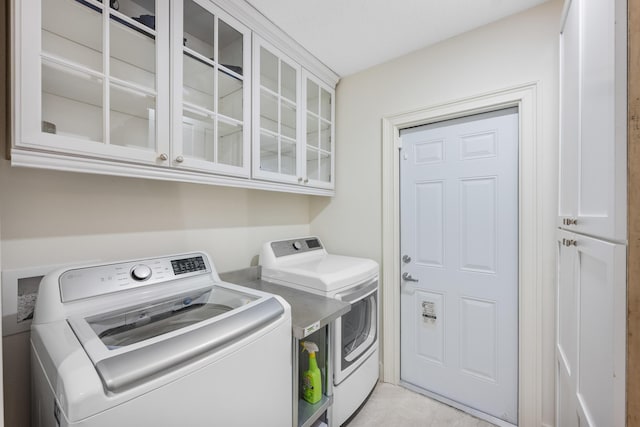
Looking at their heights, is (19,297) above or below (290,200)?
below

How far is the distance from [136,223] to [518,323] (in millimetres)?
2309

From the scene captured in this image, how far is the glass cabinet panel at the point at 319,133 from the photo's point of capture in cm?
204

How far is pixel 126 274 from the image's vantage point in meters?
1.14

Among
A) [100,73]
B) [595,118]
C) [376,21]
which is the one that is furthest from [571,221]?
[100,73]

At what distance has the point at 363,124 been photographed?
2186 mm

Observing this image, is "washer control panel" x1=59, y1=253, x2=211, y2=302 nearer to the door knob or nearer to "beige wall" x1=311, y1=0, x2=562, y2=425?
"beige wall" x1=311, y1=0, x2=562, y2=425

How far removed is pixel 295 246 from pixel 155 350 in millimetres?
1322

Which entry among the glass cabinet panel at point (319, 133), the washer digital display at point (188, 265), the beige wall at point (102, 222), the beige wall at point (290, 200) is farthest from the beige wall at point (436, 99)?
the washer digital display at point (188, 265)

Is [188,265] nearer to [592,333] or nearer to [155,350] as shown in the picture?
[155,350]

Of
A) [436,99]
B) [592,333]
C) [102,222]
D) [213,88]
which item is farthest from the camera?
[436,99]

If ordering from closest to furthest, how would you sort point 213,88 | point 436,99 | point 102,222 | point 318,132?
point 102,222 < point 213,88 < point 436,99 < point 318,132

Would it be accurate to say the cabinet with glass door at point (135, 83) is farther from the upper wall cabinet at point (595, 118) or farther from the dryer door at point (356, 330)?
the upper wall cabinet at point (595, 118)

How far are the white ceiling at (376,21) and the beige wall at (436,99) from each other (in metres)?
0.10

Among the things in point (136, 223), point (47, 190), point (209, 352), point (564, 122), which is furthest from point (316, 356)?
point (564, 122)
